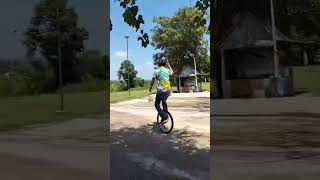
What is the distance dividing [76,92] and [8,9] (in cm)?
96

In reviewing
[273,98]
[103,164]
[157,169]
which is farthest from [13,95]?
[273,98]

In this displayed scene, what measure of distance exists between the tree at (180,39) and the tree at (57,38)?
1.63m

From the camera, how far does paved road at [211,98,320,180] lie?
5.77 meters

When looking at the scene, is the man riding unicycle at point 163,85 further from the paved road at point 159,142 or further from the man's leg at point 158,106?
the paved road at point 159,142

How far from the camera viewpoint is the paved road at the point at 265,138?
5.77 metres

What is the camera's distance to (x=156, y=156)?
6.72 m

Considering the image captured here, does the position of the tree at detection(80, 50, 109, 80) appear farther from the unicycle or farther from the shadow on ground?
the unicycle

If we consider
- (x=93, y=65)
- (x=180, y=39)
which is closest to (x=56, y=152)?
(x=93, y=65)

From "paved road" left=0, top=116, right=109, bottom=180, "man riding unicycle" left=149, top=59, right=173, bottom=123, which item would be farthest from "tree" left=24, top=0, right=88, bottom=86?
"man riding unicycle" left=149, top=59, right=173, bottom=123

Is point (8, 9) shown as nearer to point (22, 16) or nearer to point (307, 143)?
point (22, 16)

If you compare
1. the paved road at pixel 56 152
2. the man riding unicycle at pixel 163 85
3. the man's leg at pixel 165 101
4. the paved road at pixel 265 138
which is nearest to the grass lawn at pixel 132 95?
the man riding unicycle at pixel 163 85

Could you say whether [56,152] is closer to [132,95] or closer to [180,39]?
[180,39]

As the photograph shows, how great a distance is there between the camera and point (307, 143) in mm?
6164

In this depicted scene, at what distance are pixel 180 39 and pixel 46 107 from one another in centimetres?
308
